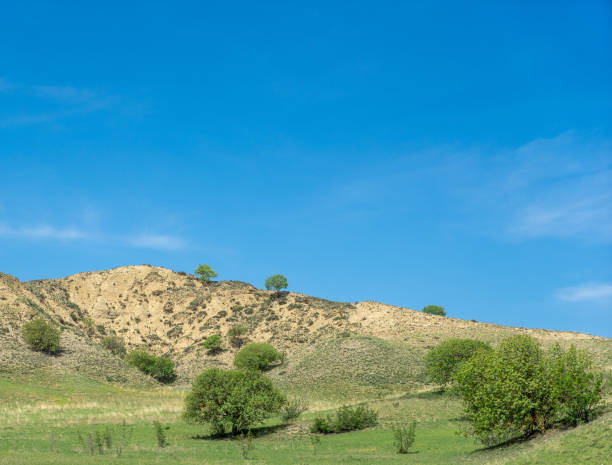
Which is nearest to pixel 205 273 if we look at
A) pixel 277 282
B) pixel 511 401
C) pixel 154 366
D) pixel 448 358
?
pixel 277 282

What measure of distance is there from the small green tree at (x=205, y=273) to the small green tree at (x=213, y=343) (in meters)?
37.5

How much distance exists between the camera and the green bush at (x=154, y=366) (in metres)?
110

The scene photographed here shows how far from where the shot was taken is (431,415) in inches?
2013

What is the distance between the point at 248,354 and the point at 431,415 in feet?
198

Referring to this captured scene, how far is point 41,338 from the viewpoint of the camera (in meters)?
91.9

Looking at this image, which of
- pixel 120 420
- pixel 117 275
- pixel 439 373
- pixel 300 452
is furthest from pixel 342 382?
pixel 117 275

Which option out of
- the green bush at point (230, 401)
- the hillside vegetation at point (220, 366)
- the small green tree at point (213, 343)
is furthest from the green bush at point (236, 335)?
the green bush at point (230, 401)

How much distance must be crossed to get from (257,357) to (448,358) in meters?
47.5

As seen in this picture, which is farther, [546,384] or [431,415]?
[431,415]

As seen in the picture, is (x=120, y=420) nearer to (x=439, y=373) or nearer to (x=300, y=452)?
(x=300, y=452)

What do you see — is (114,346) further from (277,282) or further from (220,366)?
(277,282)

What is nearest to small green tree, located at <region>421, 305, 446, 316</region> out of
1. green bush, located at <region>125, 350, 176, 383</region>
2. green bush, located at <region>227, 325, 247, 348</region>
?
green bush, located at <region>227, 325, 247, 348</region>

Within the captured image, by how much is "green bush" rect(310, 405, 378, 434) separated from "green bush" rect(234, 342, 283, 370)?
57.4 metres

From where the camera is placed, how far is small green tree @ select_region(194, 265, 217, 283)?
524 ft
